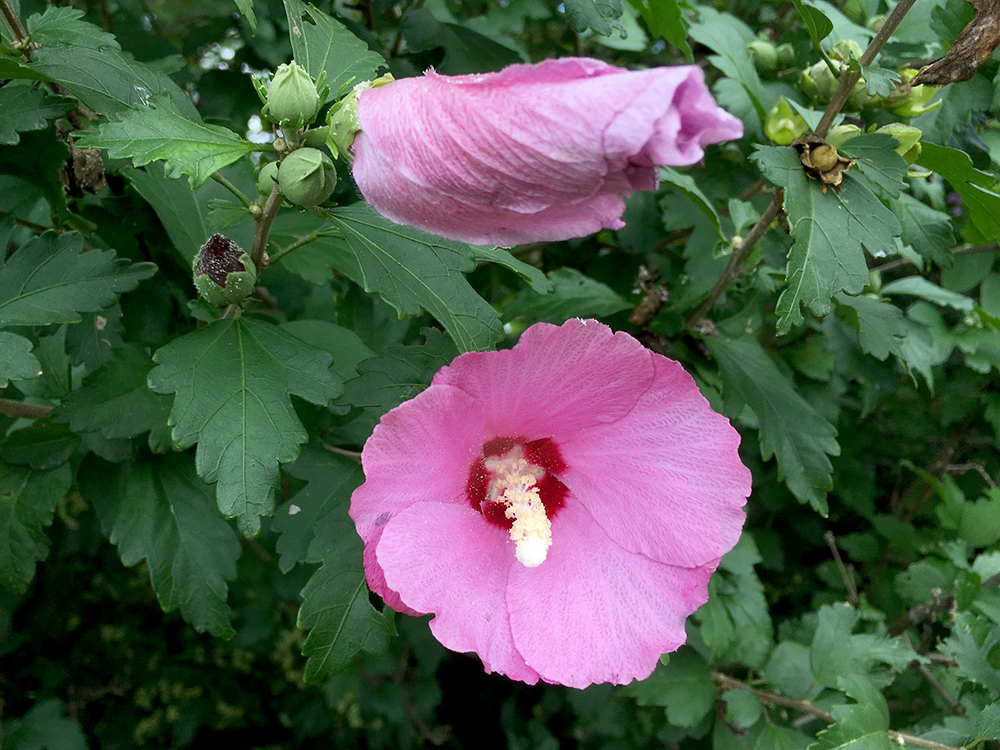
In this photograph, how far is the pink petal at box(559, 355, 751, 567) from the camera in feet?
2.84

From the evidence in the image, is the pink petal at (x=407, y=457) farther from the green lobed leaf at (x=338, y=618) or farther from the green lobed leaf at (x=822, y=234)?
the green lobed leaf at (x=822, y=234)

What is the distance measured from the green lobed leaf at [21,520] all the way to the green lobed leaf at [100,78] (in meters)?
0.63

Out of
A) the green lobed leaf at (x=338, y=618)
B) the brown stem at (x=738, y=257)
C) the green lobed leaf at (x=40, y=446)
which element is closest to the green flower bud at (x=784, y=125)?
the brown stem at (x=738, y=257)

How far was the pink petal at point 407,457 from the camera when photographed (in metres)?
0.80

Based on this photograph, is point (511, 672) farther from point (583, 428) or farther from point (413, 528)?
point (583, 428)

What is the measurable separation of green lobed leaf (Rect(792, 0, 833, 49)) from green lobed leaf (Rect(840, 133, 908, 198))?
145 mm

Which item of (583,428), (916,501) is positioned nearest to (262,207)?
(583,428)

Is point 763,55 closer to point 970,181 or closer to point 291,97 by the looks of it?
point 970,181

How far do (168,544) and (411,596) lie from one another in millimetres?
543

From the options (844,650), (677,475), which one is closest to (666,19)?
(677,475)

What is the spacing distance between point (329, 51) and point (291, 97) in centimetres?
25

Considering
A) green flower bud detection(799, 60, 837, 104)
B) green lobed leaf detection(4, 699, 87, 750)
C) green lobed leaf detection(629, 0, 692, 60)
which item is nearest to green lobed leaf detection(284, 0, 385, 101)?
green lobed leaf detection(629, 0, 692, 60)

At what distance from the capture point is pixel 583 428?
3.05ft

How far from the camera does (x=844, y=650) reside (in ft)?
4.82
